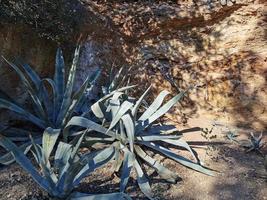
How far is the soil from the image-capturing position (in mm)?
2463

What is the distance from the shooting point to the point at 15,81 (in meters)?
3.26

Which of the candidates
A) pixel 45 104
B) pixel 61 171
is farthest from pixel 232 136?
pixel 61 171

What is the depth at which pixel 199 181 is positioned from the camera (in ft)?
9.12

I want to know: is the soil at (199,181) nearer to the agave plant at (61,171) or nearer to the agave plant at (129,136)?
the agave plant at (129,136)

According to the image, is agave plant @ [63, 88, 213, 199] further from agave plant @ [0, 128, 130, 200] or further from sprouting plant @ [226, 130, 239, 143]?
sprouting plant @ [226, 130, 239, 143]

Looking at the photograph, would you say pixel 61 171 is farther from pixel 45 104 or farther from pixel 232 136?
pixel 232 136

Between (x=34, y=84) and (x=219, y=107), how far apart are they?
1.98 meters

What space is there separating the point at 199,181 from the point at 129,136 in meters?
0.62

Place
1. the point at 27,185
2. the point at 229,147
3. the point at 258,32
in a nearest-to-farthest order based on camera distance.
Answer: the point at 27,185 < the point at 229,147 < the point at 258,32

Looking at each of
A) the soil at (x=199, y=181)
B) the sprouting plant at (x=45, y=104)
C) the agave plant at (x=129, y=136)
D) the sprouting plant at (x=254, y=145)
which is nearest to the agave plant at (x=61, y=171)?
the soil at (x=199, y=181)

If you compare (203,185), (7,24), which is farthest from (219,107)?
(7,24)

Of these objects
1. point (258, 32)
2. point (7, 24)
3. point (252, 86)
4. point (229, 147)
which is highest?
point (7, 24)

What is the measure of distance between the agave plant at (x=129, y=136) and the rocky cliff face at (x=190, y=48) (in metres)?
0.90

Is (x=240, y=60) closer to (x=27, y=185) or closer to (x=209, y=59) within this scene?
(x=209, y=59)
